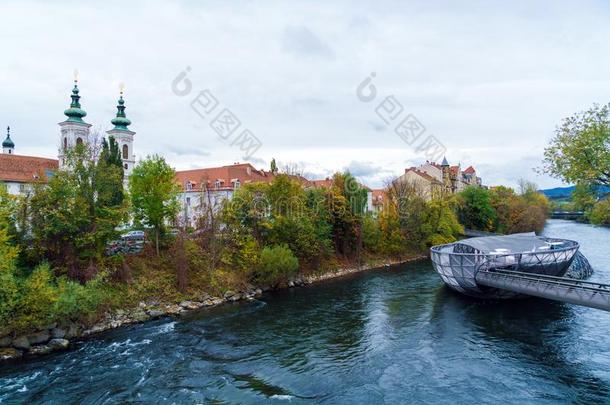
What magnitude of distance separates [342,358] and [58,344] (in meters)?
14.6

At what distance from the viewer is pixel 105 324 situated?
82.3ft

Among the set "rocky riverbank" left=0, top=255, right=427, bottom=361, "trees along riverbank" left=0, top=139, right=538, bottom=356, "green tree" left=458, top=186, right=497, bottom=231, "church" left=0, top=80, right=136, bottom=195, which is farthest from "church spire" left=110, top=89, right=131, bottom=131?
"green tree" left=458, top=186, right=497, bottom=231

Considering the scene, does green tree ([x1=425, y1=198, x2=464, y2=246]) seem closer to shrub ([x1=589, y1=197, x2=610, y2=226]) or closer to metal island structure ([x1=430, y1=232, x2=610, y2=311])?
metal island structure ([x1=430, y1=232, x2=610, y2=311])

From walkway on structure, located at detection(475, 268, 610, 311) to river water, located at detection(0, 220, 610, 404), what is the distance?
211cm

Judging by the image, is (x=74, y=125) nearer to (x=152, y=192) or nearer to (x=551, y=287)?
(x=152, y=192)

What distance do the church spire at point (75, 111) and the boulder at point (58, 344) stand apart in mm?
40973

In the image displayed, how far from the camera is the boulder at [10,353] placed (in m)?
20.1

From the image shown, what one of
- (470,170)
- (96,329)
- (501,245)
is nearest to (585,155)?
(501,245)

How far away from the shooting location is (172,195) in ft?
115

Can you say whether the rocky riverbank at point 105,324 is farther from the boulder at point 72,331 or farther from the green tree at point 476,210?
the green tree at point 476,210

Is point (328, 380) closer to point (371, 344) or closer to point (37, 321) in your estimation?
point (371, 344)

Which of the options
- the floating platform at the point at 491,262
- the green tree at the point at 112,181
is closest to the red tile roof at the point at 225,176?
the green tree at the point at 112,181

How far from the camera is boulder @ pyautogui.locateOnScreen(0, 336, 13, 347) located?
20.7 m

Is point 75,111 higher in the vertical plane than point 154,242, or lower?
higher
